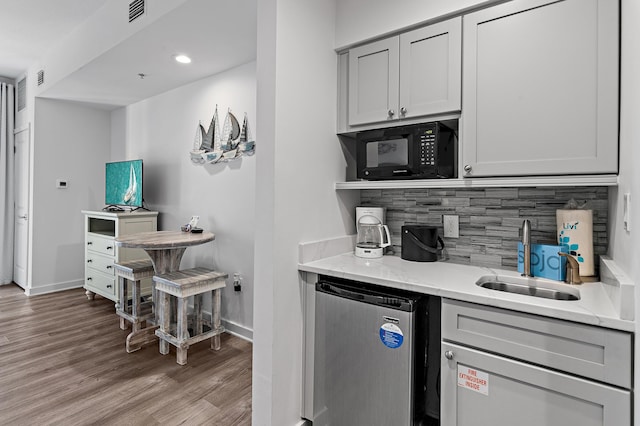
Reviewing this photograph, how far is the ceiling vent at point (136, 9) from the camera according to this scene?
8.10 ft

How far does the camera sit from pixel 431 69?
1.71 m

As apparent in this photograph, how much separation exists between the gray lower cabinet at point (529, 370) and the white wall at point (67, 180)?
4.92 metres

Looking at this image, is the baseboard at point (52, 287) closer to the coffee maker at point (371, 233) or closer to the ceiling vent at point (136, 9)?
the ceiling vent at point (136, 9)

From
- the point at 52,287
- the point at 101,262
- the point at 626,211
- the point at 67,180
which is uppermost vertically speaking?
the point at 67,180

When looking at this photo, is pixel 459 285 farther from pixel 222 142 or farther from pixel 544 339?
pixel 222 142

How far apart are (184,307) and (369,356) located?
1596 millimetres

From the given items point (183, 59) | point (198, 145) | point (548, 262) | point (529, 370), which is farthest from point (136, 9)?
point (529, 370)

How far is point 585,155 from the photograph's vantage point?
4.50 ft

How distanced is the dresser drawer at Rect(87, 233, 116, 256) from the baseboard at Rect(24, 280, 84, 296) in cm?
84

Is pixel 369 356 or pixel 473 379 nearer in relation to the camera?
pixel 473 379

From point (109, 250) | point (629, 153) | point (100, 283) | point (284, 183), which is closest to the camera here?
point (629, 153)

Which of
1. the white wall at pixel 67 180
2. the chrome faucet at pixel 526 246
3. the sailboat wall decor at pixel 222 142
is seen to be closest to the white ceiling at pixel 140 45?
the white wall at pixel 67 180

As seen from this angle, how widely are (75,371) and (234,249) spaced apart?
4.69 ft

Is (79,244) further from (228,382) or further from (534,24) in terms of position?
(534,24)
